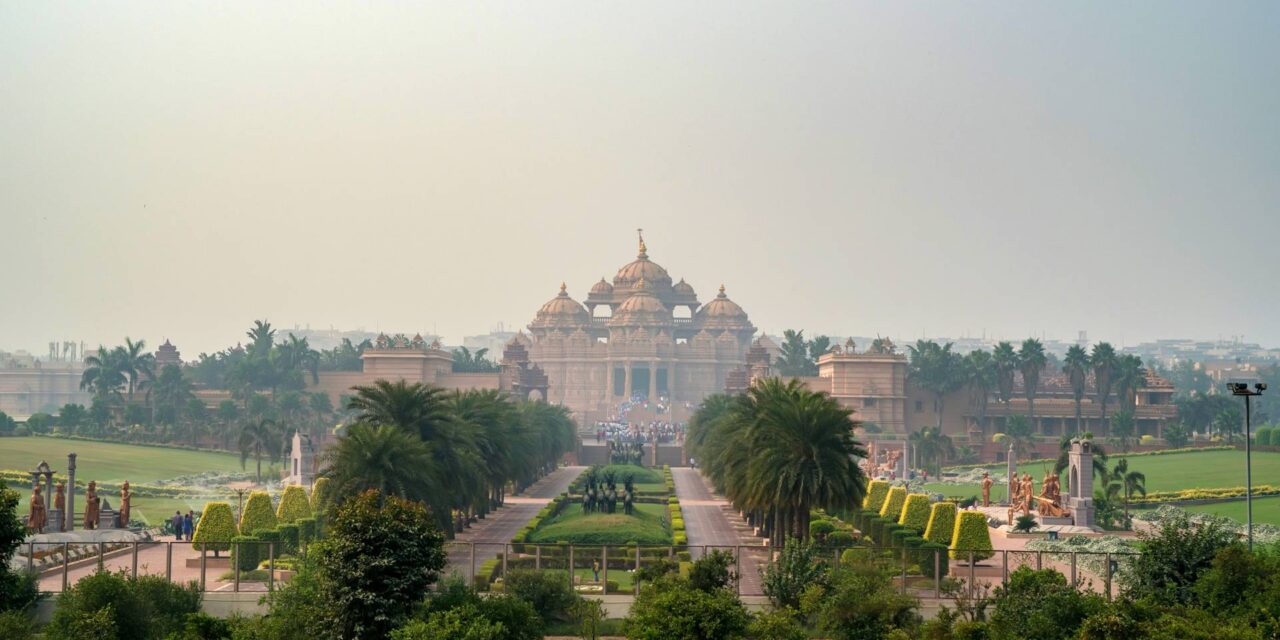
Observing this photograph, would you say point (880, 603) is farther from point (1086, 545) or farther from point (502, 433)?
point (502, 433)

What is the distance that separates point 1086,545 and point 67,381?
517 feet

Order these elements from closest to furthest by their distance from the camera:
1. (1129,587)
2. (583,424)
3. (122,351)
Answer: (1129,587)
(122,351)
(583,424)

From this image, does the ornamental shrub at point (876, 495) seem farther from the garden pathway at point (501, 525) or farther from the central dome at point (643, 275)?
the central dome at point (643, 275)

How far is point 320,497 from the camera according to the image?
44.0 metres

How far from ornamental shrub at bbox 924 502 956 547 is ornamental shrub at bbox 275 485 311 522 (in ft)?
56.6

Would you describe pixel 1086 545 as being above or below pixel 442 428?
below

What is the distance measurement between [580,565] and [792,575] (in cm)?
707

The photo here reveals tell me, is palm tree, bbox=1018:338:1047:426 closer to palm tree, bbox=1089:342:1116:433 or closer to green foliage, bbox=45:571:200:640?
palm tree, bbox=1089:342:1116:433

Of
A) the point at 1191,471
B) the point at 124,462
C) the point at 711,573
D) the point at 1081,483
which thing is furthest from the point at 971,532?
the point at 124,462

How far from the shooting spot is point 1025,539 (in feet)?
175

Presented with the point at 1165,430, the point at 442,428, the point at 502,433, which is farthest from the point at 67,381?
the point at 442,428

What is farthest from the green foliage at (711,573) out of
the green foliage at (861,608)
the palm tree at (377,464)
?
the palm tree at (377,464)

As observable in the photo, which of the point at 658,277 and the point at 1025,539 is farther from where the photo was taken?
the point at 658,277

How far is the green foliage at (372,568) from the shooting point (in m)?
28.2
